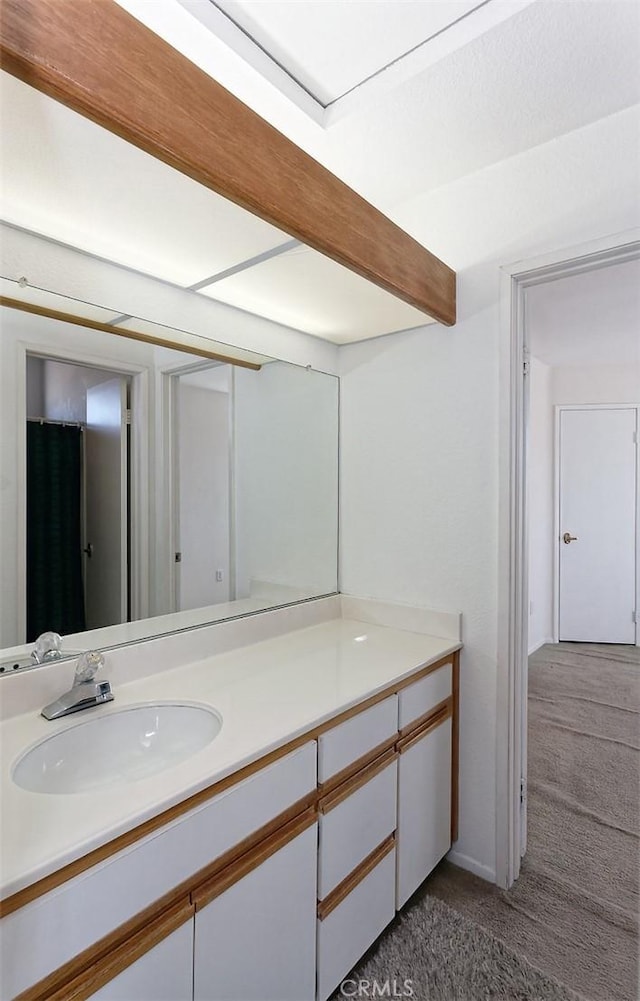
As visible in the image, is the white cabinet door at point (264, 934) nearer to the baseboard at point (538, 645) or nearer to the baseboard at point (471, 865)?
the baseboard at point (471, 865)

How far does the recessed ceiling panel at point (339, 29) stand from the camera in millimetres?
1213

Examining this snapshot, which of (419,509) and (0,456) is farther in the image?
(419,509)

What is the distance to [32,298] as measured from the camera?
133 centimetres

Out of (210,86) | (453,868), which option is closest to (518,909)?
(453,868)

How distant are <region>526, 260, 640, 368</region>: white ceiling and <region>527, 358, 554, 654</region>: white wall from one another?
29cm

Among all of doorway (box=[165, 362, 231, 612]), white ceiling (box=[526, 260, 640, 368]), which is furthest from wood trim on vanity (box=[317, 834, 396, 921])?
white ceiling (box=[526, 260, 640, 368])

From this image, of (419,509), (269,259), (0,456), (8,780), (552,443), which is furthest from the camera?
(552,443)

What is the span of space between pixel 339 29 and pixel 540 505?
13.4ft

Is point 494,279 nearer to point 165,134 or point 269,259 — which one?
point 269,259

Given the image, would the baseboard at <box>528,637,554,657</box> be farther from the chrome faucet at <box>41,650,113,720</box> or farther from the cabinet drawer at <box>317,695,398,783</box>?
the chrome faucet at <box>41,650,113,720</box>

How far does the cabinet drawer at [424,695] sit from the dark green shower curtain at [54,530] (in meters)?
0.98

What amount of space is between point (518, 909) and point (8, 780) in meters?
1.64

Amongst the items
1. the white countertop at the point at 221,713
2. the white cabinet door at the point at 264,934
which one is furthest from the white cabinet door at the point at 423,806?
the white cabinet door at the point at 264,934

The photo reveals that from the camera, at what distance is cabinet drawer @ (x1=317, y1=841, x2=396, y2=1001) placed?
4.19 ft
